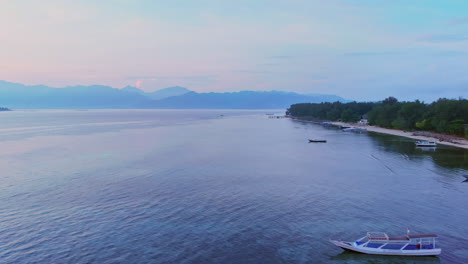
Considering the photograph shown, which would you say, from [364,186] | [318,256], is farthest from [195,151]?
[318,256]

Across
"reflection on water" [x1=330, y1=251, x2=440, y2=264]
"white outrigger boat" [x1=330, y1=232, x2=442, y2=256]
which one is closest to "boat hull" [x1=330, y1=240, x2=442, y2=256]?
"white outrigger boat" [x1=330, y1=232, x2=442, y2=256]

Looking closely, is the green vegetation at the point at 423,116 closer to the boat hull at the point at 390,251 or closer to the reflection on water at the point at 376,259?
the boat hull at the point at 390,251

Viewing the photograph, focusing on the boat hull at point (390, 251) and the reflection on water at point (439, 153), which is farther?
the reflection on water at point (439, 153)

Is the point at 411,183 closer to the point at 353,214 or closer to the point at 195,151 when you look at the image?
the point at 353,214

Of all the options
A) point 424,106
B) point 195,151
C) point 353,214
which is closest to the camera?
point 353,214

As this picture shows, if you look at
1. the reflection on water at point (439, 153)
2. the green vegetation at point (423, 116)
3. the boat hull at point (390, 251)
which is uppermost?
the green vegetation at point (423, 116)

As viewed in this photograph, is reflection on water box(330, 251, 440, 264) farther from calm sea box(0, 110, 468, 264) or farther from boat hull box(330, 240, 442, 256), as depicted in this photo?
boat hull box(330, 240, 442, 256)

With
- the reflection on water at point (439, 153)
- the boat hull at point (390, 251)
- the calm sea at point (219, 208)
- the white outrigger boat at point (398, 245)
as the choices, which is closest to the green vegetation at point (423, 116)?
the reflection on water at point (439, 153)
